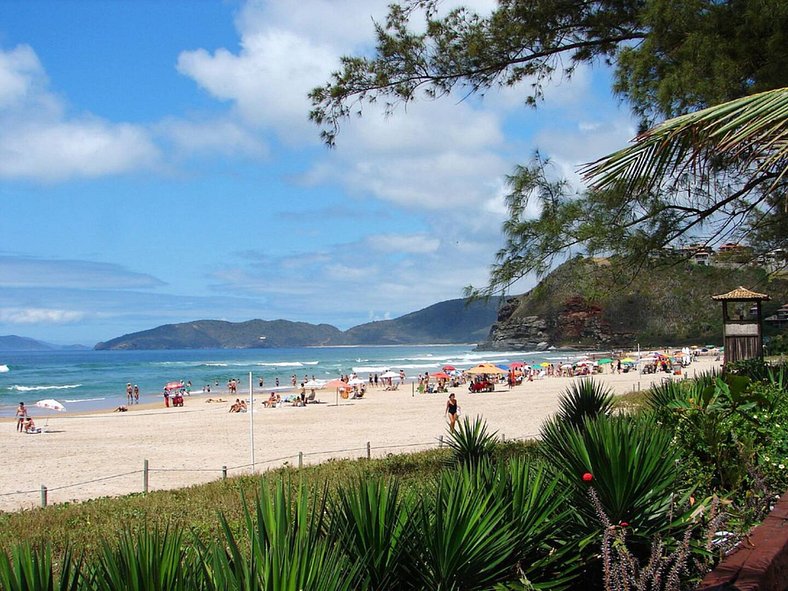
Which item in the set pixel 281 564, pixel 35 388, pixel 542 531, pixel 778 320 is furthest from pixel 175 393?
pixel 281 564

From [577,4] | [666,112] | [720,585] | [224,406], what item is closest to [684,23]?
[666,112]

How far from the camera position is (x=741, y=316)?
1830 centimetres

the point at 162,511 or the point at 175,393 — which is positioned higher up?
the point at 162,511

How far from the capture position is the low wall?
3.28m

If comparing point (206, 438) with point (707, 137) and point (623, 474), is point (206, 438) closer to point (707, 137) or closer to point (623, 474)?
point (623, 474)

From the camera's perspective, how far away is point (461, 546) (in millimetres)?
3500

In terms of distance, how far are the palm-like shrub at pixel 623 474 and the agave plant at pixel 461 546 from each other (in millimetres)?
899

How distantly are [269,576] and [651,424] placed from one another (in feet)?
13.5

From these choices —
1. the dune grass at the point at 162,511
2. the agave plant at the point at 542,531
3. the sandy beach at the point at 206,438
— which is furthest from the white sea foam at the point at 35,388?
the agave plant at the point at 542,531

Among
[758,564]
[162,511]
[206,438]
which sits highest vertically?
[758,564]

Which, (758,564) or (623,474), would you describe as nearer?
(758,564)

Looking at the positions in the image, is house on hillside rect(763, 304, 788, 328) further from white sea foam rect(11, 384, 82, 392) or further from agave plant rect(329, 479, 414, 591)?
white sea foam rect(11, 384, 82, 392)

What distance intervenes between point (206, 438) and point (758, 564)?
25.1 m

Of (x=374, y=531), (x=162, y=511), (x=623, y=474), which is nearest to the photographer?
(x=374, y=531)
